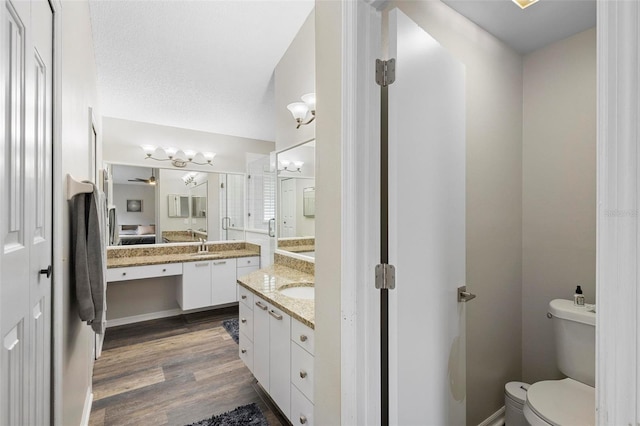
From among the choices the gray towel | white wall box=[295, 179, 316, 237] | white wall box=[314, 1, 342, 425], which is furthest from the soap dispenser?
the gray towel

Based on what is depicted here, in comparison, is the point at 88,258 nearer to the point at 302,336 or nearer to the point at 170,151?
the point at 302,336

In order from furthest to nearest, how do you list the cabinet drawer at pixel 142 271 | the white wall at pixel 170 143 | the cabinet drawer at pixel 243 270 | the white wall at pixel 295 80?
1. the cabinet drawer at pixel 243 270
2. the white wall at pixel 170 143
3. the cabinet drawer at pixel 142 271
4. the white wall at pixel 295 80

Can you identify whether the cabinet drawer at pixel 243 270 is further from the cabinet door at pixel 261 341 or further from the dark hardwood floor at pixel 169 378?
the cabinet door at pixel 261 341

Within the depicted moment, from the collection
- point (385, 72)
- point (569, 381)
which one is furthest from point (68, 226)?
point (569, 381)

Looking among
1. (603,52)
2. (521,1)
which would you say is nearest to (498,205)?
(521,1)

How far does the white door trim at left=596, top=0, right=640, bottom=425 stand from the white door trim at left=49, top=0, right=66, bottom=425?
161cm

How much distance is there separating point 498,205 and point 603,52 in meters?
1.52

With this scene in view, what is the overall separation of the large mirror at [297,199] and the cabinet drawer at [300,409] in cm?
110

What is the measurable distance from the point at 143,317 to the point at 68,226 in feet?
9.44

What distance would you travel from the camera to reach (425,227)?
3.82 feet

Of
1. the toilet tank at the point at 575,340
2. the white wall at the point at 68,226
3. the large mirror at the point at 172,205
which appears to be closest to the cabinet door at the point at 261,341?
the white wall at the point at 68,226

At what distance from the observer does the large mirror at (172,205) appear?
3.64m

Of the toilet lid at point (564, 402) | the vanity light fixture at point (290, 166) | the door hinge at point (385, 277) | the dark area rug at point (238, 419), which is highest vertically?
the vanity light fixture at point (290, 166)

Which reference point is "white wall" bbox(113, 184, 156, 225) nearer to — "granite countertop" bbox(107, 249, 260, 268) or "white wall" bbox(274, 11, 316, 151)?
"granite countertop" bbox(107, 249, 260, 268)
